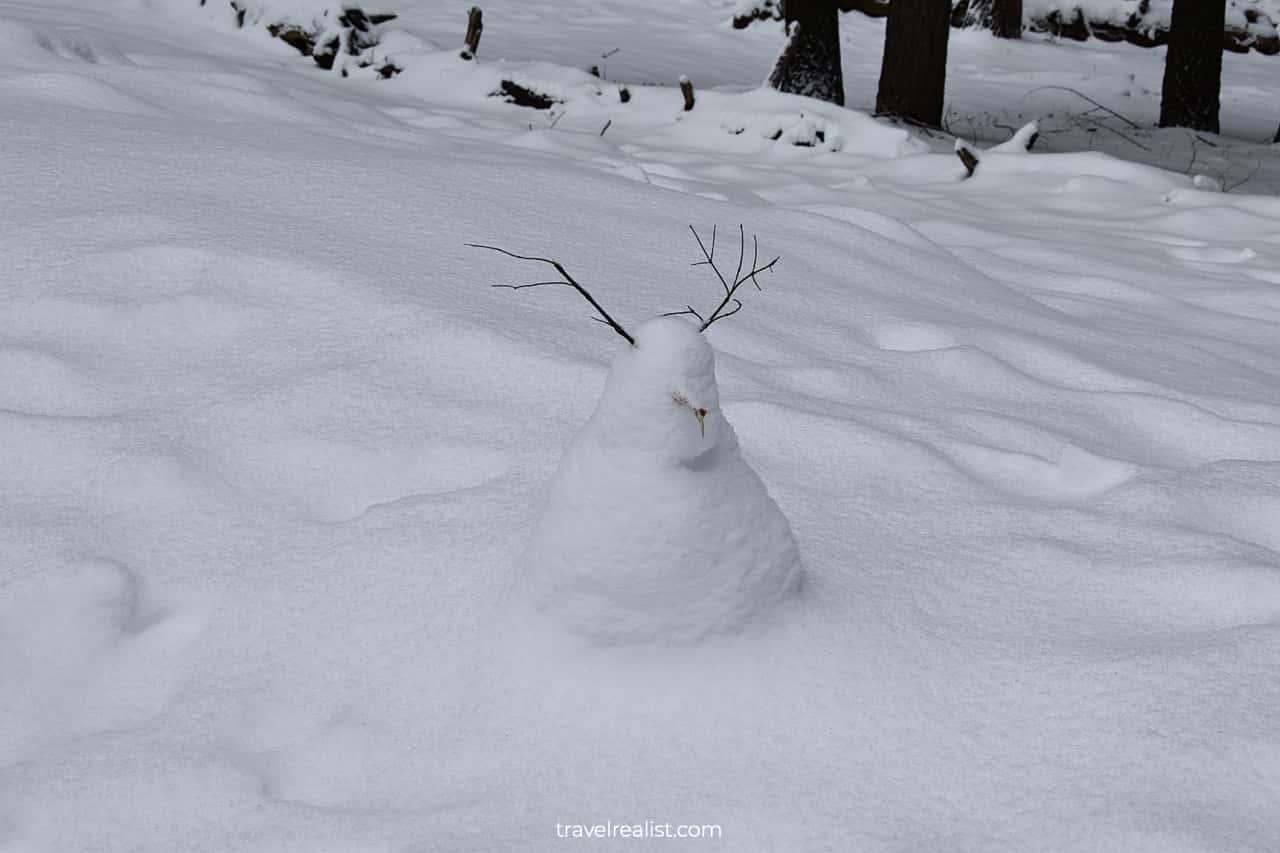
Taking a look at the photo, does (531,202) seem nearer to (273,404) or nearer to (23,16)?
(273,404)

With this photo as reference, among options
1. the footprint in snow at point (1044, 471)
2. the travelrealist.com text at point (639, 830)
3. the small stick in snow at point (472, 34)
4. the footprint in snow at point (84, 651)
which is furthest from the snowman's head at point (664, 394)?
the small stick in snow at point (472, 34)

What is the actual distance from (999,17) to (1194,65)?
6.82m

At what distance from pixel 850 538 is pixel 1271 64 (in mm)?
13643

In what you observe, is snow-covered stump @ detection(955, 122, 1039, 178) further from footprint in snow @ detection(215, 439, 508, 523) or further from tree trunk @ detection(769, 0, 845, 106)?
footprint in snow @ detection(215, 439, 508, 523)

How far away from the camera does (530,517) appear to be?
155 cm

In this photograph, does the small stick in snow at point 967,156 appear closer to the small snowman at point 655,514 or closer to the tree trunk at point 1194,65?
the tree trunk at point 1194,65


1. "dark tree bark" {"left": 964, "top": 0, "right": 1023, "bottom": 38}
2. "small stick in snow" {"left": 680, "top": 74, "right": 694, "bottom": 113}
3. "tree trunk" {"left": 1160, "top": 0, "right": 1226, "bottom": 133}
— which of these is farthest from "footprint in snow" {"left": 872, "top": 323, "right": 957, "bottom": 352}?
"dark tree bark" {"left": 964, "top": 0, "right": 1023, "bottom": 38}

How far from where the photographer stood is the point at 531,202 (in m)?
2.94

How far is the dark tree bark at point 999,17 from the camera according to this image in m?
13.1

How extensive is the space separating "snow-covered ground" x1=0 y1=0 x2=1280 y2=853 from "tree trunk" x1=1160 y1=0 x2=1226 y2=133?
417 cm

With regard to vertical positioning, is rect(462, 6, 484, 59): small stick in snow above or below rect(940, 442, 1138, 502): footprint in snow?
above

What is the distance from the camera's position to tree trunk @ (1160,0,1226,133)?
6.81m

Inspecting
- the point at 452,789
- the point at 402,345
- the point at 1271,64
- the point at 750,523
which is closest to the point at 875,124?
the point at 402,345

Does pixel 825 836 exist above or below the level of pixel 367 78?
below
